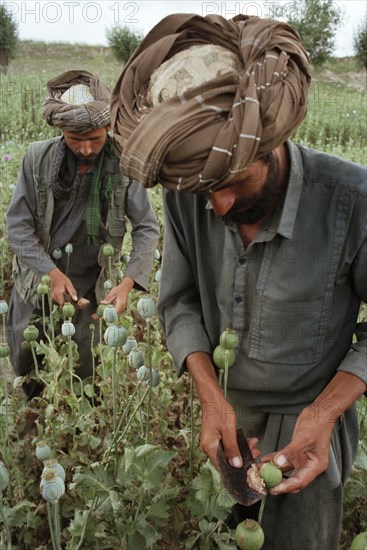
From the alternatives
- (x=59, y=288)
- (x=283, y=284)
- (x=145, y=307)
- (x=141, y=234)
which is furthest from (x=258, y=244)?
(x=141, y=234)

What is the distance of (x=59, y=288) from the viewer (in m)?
2.42

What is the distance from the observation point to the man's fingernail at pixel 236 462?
4.37 feet

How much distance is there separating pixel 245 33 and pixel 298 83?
0.14 metres

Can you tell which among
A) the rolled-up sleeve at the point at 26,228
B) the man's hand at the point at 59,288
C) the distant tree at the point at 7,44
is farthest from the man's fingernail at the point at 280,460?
the distant tree at the point at 7,44

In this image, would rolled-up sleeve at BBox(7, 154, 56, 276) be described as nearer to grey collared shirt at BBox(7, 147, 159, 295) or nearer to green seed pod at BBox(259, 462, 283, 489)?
grey collared shirt at BBox(7, 147, 159, 295)

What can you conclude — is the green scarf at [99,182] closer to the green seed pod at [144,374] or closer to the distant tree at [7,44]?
the green seed pod at [144,374]

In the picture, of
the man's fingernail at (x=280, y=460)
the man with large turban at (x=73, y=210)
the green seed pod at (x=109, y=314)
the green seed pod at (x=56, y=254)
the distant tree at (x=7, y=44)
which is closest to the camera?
the man's fingernail at (x=280, y=460)

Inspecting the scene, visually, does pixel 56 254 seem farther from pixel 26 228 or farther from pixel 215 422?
pixel 215 422

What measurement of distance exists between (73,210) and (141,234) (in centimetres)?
33

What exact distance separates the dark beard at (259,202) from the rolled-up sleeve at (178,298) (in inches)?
9.1

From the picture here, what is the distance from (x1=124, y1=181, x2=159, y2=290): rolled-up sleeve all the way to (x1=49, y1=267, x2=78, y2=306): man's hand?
0.27m

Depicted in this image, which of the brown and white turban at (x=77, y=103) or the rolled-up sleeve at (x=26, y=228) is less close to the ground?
the brown and white turban at (x=77, y=103)

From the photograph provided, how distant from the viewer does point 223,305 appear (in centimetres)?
154

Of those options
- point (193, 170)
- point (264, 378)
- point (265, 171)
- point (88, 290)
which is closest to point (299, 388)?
point (264, 378)
